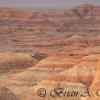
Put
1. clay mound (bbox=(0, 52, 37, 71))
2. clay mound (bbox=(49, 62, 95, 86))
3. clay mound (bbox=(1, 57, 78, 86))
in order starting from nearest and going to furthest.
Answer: clay mound (bbox=(49, 62, 95, 86)) < clay mound (bbox=(1, 57, 78, 86)) < clay mound (bbox=(0, 52, 37, 71))

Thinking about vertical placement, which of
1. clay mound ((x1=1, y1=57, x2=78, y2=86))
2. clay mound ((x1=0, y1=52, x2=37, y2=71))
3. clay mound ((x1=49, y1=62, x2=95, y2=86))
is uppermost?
clay mound ((x1=49, y1=62, x2=95, y2=86))

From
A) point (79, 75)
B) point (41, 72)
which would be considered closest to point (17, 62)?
point (41, 72)

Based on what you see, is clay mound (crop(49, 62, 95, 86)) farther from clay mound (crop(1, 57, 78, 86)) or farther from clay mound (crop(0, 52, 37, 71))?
clay mound (crop(0, 52, 37, 71))

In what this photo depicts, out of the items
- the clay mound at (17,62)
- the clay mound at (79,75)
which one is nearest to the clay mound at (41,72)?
the clay mound at (79,75)

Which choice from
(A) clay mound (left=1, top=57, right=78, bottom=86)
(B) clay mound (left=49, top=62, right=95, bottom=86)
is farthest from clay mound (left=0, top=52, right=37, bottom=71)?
(B) clay mound (left=49, top=62, right=95, bottom=86)

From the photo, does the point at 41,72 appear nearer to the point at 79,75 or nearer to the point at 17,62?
the point at 79,75

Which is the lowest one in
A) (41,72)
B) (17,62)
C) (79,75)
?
(17,62)

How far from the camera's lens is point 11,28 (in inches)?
7603

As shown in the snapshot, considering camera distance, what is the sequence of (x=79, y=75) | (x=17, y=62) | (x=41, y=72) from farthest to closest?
1. (x=17, y=62)
2. (x=41, y=72)
3. (x=79, y=75)

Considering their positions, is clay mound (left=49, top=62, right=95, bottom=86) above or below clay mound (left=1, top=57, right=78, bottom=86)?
above

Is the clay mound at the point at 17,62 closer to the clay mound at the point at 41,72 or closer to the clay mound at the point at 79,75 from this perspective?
the clay mound at the point at 41,72

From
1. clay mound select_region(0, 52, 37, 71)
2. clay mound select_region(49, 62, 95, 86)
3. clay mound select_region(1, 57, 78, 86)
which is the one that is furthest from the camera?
clay mound select_region(0, 52, 37, 71)

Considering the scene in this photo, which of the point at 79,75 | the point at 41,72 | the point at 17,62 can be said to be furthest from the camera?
the point at 17,62

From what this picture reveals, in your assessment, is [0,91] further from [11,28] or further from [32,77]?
[11,28]
